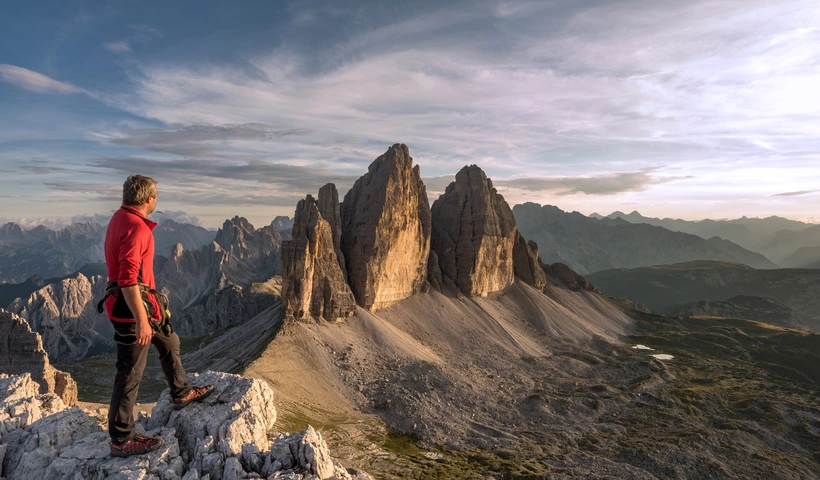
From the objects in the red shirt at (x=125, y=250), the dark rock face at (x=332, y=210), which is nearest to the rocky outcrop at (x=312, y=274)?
the dark rock face at (x=332, y=210)

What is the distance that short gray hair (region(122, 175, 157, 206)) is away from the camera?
9359 millimetres

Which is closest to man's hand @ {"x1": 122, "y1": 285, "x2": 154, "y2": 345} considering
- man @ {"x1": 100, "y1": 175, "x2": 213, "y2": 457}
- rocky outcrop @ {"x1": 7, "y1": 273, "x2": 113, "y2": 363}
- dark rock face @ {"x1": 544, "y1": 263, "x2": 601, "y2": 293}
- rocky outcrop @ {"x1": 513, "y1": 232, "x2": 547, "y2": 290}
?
man @ {"x1": 100, "y1": 175, "x2": 213, "y2": 457}

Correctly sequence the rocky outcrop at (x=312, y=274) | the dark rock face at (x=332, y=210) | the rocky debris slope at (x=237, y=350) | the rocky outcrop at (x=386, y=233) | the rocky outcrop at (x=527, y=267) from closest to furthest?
1. the rocky debris slope at (x=237, y=350)
2. the rocky outcrop at (x=312, y=274)
3. the rocky outcrop at (x=386, y=233)
4. the dark rock face at (x=332, y=210)
5. the rocky outcrop at (x=527, y=267)

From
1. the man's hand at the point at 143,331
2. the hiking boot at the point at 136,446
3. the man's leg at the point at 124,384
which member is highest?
the man's hand at the point at 143,331

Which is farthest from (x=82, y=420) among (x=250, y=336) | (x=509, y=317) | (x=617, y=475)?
(x=509, y=317)

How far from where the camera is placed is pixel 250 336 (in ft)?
218

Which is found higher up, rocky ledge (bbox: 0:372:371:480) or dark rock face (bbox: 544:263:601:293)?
rocky ledge (bbox: 0:372:371:480)

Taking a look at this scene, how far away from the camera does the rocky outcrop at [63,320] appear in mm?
164125

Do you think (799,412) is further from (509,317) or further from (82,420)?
(82,420)

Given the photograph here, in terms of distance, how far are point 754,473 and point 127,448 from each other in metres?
60.4

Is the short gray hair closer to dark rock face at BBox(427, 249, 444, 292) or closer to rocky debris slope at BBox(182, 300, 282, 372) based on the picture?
rocky debris slope at BBox(182, 300, 282, 372)

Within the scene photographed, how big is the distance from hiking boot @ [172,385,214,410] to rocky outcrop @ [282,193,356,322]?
47.2 meters

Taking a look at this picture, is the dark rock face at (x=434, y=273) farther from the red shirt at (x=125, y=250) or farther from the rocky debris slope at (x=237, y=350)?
the red shirt at (x=125, y=250)

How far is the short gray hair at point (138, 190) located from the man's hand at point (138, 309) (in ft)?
7.34
